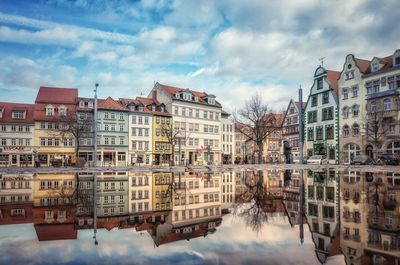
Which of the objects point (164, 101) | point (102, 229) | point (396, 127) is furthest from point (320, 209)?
point (164, 101)

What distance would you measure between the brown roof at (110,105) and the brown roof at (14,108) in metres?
12.5

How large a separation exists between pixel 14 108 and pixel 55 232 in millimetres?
61422

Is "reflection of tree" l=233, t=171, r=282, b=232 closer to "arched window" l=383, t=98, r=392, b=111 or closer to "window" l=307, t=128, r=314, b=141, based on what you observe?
"arched window" l=383, t=98, r=392, b=111

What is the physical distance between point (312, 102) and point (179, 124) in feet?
90.0

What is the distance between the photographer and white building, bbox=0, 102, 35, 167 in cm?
5744

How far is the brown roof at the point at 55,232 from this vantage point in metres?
6.83

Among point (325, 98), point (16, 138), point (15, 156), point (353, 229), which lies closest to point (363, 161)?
point (325, 98)

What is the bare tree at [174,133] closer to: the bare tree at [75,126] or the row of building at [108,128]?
the row of building at [108,128]

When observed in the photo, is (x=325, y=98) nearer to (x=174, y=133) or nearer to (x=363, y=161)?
(x=363, y=161)

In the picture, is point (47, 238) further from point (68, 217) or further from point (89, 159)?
point (89, 159)

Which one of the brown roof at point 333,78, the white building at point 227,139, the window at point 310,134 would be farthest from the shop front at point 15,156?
the brown roof at point 333,78

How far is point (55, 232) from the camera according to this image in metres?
7.30

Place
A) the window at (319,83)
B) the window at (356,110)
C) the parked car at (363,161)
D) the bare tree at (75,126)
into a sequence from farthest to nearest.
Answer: the window at (319,83) < the window at (356,110) < the bare tree at (75,126) < the parked car at (363,161)

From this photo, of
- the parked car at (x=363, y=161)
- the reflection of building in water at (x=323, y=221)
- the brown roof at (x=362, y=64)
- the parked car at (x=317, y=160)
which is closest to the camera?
the reflection of building in water at (x=323, y=221)
